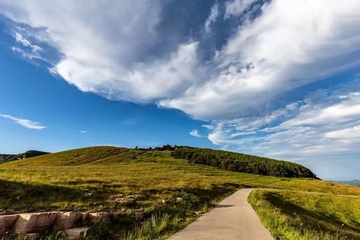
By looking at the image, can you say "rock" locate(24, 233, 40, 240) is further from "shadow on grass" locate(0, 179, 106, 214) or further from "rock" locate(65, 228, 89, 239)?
"shadow on grass" locate(0, 179, 106, 214)

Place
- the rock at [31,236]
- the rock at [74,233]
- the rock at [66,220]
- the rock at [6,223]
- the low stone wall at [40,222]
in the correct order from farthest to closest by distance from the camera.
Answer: the rock at [66,220], the low stone wall at [40,222], the rock at [6,223], the rock at [74,233], the rock at [31,236]

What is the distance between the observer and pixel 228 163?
4294 inches

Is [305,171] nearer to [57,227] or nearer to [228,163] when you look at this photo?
[228,163]

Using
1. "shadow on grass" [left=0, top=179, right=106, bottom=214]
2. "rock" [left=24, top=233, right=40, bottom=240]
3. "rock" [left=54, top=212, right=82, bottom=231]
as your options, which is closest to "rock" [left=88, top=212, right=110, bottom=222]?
"rock" [left=54, top=212, right=82, bottom=231]

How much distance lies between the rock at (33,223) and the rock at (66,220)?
0.27 meters

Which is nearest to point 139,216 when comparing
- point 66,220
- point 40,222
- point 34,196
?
point 66,220

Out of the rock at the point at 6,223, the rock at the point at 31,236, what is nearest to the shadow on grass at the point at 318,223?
the rock at the point at 31,236

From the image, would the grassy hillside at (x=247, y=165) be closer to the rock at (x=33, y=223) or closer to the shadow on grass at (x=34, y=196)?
the shadow on grass at (x=34, y=196)

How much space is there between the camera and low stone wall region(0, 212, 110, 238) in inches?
401

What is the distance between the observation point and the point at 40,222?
10.8 metres

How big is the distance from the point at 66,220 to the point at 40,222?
1033mm

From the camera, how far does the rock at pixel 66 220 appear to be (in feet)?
36.5

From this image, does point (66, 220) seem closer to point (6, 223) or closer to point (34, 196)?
point (6, 223)

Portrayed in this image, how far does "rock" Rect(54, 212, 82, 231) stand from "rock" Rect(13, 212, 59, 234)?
27cm
